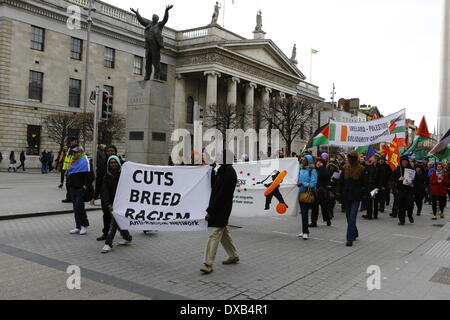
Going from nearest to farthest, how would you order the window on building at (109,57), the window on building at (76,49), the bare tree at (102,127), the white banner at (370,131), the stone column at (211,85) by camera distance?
the white banner at (370,131) < the bare tree at (102,127) < the window on building at (76,49) < the window on building at (109,57) < the stone column at (211,85)

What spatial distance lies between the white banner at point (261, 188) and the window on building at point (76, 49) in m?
33.4

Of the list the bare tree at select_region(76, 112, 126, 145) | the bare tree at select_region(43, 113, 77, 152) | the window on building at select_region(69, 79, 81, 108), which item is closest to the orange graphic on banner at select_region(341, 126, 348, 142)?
the bare tree at select_region(76, 112, 126, 145)

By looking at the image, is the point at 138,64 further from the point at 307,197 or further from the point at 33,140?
the point at 307,197

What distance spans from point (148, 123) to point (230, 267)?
25.5 feet

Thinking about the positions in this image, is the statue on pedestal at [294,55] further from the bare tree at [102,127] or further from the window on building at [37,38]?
the window on building at [37,38]

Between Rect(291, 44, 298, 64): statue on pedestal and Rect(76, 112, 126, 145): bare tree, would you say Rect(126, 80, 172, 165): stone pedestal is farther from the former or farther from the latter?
Rect(291, 44, 298, 64): statue on pedestal

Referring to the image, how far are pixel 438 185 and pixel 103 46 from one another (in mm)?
35765

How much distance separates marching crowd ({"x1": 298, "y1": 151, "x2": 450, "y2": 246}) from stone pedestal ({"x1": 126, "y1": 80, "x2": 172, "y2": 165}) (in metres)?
4.73

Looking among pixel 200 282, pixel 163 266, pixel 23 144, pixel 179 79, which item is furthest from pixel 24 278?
pixel 179 79

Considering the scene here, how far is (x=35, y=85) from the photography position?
1407 inches

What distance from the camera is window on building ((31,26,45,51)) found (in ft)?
115

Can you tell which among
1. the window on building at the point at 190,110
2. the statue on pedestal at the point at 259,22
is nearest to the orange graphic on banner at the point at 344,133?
the window on building at the point at 190,110

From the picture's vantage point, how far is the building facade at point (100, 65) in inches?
1330
